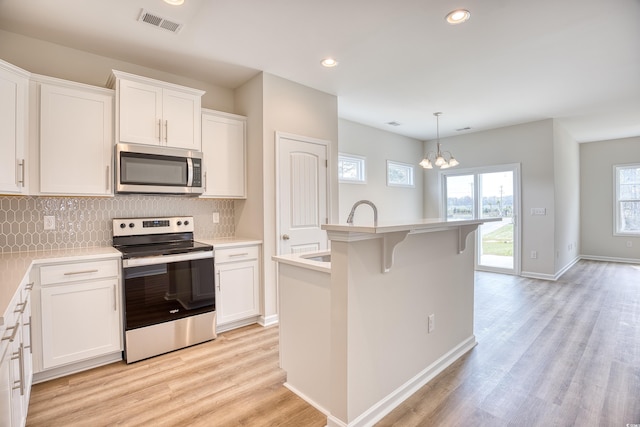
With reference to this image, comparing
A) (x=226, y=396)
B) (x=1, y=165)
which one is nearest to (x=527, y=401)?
(x=226, y=396)

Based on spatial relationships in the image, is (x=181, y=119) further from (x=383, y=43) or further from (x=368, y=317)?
(x=368, y=317)

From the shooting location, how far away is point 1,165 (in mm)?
2199

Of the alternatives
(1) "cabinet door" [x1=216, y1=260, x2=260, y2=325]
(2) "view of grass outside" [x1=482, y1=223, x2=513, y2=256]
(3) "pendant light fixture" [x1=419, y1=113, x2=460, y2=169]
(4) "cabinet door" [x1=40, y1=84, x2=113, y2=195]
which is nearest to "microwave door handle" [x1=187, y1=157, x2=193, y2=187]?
(4) "cabinet door" [x1=40, y1=84, x2=113, y2=195]

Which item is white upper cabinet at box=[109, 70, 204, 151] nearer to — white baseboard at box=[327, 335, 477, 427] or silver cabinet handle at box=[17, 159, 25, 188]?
silver cabinet handle at box=[17, 159, 25, 188]

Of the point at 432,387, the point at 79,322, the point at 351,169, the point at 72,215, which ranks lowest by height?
the point at 432,387

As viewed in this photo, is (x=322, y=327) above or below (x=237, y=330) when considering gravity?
above

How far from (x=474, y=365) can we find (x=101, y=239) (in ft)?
11.4

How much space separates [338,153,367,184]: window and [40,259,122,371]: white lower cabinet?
3719 millimetres

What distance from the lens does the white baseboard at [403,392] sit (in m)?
1.78

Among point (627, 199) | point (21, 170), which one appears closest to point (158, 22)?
point (21, 170)

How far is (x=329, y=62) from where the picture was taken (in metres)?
3.22

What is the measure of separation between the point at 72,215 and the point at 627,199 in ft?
32.2

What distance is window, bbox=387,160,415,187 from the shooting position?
6.38 meters

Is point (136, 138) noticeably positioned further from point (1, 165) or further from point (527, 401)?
point (527, 401)
